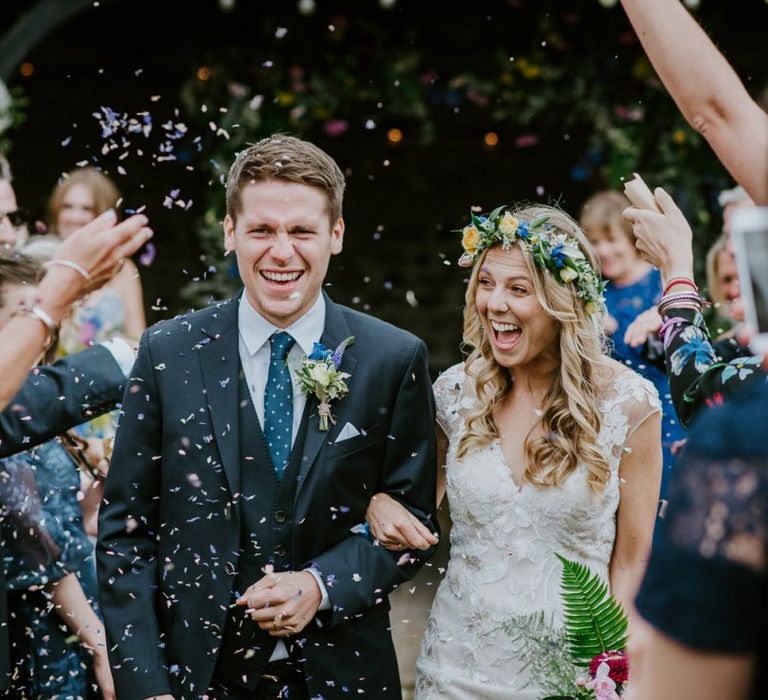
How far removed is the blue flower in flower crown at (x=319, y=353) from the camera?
309 cm

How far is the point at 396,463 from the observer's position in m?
3.11

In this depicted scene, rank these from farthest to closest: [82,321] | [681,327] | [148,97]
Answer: [148,97], [82,321], [681,327]

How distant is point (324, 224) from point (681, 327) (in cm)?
101

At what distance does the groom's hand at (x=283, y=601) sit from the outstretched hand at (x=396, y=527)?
22 centimetres

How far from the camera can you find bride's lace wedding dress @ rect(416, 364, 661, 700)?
128 inches

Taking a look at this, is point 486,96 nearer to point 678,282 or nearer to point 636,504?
Answer: point 636,504

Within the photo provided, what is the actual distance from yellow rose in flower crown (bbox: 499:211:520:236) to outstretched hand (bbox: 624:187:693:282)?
468 mm

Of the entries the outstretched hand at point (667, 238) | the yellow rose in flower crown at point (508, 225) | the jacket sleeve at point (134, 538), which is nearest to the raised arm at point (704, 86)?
the outstretched hand at point (667, 238)

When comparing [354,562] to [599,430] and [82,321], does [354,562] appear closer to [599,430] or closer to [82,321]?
[599,430]

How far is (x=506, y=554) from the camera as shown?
333 centimetres

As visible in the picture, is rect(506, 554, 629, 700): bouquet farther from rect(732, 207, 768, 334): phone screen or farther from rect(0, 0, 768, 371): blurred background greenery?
rect(0, 0, 768, 371): blurred background greenery

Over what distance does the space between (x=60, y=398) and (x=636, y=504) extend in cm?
169

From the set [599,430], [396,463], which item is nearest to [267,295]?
[396,463]

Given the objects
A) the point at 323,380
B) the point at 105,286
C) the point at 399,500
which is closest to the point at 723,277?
the point at 399,500
